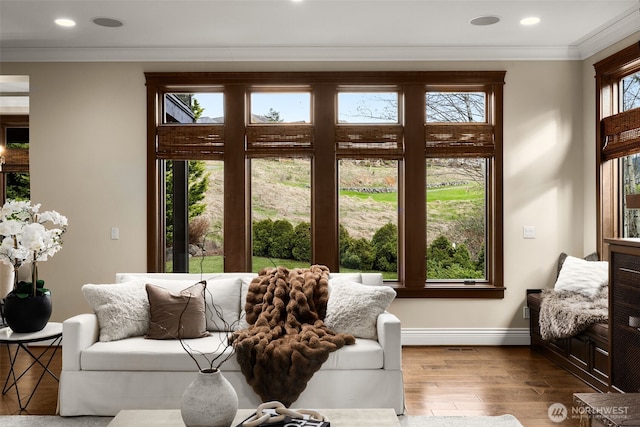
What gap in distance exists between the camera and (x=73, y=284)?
4949 millimetres

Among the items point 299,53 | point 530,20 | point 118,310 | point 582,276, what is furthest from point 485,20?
Answer: point 118,310

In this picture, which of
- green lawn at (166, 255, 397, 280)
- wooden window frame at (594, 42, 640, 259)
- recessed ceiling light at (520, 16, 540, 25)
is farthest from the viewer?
green lawn at (166, 255, 397, 280)

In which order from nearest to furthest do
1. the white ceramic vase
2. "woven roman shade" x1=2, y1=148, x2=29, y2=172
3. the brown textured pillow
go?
the white ceramic vase, the brown textured pillow, "woven roman shade" x1=2, y1=148, x2=29, y2=172

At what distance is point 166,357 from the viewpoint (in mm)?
3105

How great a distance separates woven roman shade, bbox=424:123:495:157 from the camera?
4973mm

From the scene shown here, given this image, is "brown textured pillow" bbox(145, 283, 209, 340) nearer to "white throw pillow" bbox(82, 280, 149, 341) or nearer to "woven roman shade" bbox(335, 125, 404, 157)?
"white throw pillow" bbox(82, 280, 149, 341)

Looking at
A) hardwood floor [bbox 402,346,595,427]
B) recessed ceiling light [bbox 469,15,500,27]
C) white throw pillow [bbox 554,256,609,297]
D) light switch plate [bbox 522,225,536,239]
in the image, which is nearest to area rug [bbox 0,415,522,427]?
hardwood floor [bbox 402,346,595,427]

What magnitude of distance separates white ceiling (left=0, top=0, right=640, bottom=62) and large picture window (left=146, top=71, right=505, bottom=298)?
24 cm

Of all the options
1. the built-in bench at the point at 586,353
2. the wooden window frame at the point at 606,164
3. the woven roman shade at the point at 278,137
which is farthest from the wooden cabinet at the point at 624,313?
the woven roman shade at the point at 278,137

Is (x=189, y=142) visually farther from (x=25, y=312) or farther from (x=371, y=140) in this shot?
(x=25, y=312)

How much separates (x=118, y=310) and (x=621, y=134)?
413 centimetres

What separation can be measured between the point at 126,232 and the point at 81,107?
1244mm

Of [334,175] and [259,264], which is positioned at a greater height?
[334,175]

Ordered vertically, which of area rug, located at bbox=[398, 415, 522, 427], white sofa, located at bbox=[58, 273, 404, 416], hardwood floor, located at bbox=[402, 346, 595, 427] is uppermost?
white sofa, located at bbox=[58, 273, 404, 416]
